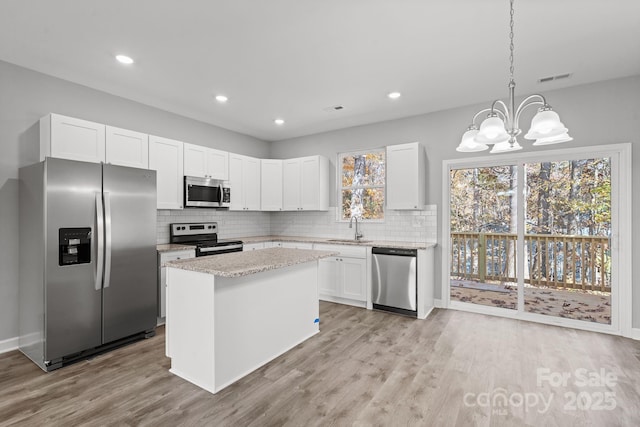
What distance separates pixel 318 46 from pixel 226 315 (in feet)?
7.94

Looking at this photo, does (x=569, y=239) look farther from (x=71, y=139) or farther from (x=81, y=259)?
(x=71, y=139)

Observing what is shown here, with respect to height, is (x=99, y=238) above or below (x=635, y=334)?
above

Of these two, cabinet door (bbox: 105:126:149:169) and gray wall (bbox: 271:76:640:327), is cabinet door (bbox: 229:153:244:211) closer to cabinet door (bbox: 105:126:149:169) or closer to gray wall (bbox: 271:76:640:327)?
gray wall (bbox: 271:76:640:327)

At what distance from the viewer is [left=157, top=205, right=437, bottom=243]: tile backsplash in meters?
4.50

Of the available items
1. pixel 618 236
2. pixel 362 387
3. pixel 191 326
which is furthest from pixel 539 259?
pixel 191 326

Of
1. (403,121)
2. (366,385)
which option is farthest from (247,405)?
(403,121)

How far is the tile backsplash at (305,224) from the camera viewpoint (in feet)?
14.8

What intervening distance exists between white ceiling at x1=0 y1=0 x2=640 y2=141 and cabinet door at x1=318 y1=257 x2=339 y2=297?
7.74ft

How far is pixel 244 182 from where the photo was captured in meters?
5.22

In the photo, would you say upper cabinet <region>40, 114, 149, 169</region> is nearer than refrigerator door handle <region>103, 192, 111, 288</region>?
No

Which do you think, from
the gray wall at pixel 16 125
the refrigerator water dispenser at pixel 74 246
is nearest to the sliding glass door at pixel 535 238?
the refrigerator water dispenser at pixel 74 246

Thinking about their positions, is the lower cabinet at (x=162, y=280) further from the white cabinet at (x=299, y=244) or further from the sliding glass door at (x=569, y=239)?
the sliding glass door at (x=569, y=239)

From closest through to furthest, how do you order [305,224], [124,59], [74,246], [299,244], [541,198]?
[74,246] → [124,59] → [541,198] → [299,244] → [305,224]

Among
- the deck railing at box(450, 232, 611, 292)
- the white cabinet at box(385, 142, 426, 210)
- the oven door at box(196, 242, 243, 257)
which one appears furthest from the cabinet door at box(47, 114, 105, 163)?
the deck railing at box(450, 232, 611, 292)
